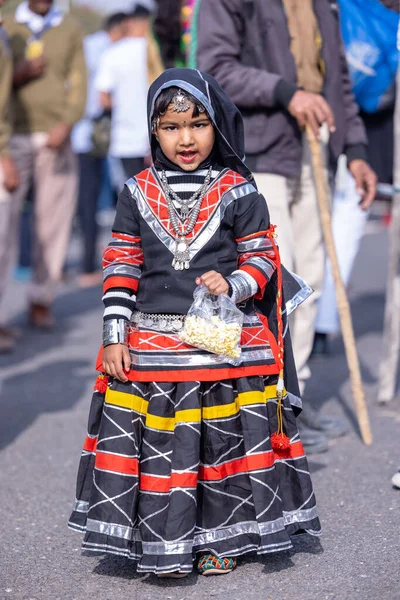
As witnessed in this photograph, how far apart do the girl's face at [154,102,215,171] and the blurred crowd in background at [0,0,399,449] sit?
0.98m

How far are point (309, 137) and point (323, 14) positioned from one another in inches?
24.4

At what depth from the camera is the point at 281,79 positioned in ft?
14.7

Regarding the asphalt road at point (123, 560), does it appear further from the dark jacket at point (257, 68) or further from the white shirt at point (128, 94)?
the white shirt at point (128, 94)

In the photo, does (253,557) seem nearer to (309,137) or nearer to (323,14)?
(309,137)

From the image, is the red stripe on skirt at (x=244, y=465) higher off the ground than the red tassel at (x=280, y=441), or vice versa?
the red tassel at (x=280, y=441)

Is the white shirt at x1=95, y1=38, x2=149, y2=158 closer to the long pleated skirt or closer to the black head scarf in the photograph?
the black head scarf

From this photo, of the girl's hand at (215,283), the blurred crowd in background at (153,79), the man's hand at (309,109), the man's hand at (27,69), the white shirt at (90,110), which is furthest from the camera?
the white shirt at (90,110)

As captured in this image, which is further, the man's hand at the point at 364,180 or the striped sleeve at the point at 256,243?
the man's hand at the point at 364,180

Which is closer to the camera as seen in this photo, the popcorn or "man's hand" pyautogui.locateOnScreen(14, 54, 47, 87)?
the popcorn

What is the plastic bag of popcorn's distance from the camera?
10.9 ft

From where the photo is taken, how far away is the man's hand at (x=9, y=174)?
6973mm

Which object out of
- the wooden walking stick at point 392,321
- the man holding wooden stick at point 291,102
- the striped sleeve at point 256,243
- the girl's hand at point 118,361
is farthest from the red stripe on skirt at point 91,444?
the wooden walking stick at point 392,321

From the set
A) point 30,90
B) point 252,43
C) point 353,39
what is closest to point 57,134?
point 30,90

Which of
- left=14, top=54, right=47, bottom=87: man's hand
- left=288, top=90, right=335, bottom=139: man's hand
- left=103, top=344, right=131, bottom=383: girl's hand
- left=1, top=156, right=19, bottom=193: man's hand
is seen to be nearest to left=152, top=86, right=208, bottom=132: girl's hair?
left=103, top=344, right=131, bottom=383: girl's hand
